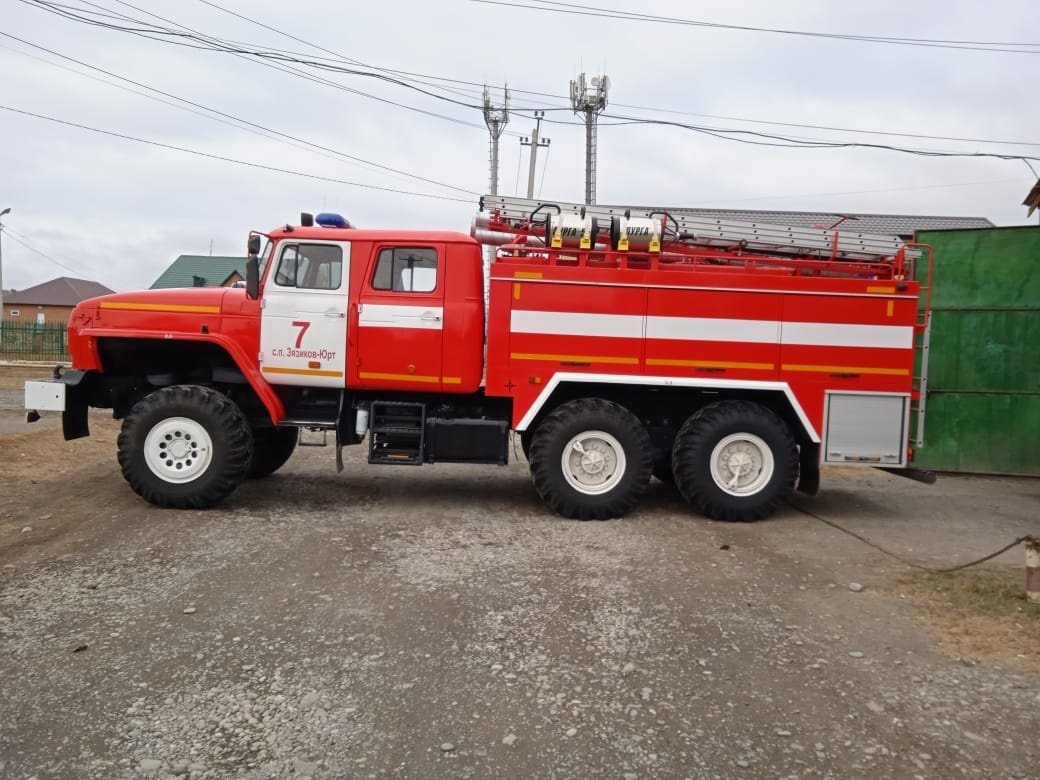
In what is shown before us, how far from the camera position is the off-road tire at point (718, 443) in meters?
7.08

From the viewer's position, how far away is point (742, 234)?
24.0 ft

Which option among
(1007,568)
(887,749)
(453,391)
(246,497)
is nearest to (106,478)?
(246,497)

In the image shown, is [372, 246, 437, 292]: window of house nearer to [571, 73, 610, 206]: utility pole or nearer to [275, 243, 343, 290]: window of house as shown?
[275, 243, 343, 290]: window of house

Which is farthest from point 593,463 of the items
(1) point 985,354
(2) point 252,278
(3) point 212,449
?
(1) point 985,354

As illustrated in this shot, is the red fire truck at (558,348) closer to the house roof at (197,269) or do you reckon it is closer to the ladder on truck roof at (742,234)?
the ladder on truck roof at (742,234)

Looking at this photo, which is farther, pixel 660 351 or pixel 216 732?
pixel 660 351

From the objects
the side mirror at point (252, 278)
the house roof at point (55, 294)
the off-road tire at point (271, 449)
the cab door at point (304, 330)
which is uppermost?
the house roof at point (55, 294)

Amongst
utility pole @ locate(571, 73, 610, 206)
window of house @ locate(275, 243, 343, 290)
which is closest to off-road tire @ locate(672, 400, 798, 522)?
window of house @ locate(275, 243, 343, 290)

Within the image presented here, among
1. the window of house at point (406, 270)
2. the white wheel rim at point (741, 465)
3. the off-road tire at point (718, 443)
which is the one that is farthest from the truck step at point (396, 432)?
the white wheel rim at point (741, 465)

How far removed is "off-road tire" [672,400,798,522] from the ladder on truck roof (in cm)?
158

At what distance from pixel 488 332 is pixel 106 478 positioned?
4.69m

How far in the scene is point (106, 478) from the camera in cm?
829

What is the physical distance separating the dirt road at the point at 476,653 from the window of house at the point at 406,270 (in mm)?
2184

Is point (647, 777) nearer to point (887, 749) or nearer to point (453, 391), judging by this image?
point (887, 749)
